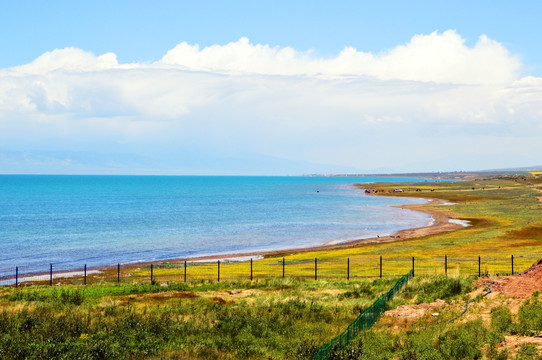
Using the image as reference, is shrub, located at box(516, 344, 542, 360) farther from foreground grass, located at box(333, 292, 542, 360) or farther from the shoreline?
the shoreline

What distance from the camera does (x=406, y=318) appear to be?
77.1 ft

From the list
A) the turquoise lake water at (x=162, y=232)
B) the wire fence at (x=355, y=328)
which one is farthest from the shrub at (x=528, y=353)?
the turquoise lake water at (x=162, y=232)

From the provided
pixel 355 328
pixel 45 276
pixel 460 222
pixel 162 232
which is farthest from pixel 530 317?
pixel 460 222

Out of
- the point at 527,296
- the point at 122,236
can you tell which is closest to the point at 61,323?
the point at 527,296

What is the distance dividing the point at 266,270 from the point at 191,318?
22.8m

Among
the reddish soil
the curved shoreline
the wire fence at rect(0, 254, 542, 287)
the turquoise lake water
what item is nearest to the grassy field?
the wire fence at rect(0, 254, 542, 287)

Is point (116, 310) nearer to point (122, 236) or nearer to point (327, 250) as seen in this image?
point (327, 250)

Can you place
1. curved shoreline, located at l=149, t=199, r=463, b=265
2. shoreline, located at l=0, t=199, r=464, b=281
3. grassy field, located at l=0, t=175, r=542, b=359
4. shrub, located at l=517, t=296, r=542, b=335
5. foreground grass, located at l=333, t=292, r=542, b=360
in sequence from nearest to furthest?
foreground grass, located at l=333, t=292, r=542, b=360, grassy field, located at l=0, t=175, r=542, b=359, shrub, located at l=517, t=296, r=542, b=335, shoreline, located at l=0, t=199, r=464, b=281, curved shoreline, located at l=149, t=199, r=463, b=265

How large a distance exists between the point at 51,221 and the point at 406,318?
8929cm

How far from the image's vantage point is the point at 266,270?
46.3m

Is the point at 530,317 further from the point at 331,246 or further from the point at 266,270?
the point at 331,246

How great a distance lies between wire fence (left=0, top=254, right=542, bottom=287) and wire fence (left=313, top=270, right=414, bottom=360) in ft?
46.4

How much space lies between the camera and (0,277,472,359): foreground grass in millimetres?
17984

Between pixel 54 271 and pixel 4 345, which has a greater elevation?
pixel 4 345
